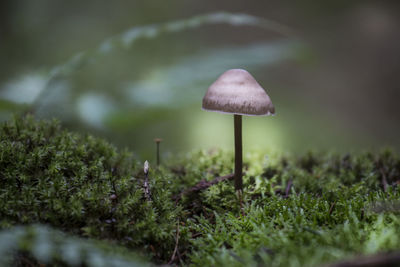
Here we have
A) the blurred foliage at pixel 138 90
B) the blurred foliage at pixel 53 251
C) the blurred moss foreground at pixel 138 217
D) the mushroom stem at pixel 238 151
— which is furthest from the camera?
the blurred foliage at pixel 138 90

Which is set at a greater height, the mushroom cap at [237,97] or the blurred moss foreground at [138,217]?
the mushroom cap at [237,97]

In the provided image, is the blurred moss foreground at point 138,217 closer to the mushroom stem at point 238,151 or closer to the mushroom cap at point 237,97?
the mushroom stem at point 238,151

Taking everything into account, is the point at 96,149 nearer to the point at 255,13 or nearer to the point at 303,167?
the point at 303,167

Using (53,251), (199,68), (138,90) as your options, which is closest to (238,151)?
(53,251)

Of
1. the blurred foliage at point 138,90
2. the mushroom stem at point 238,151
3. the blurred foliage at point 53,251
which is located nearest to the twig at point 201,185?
the mushroom stem at point 238,151

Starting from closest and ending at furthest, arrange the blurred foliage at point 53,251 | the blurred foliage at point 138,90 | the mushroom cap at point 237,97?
A: 1. the blurred foliage at point 53,251
2. the mushroom cap at point 237,97
3. the blurred foliage at point 138,90

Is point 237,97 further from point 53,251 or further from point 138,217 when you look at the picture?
point 53,251

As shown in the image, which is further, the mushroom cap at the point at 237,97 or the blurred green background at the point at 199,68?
the blurred green background at the point at 199,68
